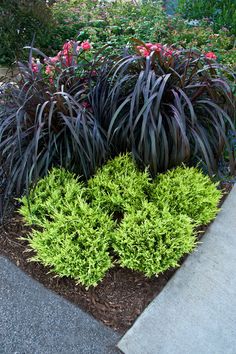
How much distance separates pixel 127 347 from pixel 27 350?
1.68ft

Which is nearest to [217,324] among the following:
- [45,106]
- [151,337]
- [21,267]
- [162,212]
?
[151,337]

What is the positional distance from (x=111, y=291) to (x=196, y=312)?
19.6 inches

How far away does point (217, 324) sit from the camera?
Answer: 1936 millimetres

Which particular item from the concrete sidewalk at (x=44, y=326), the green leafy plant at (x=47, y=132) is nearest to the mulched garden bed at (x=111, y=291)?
the concrete sidewalk at (x=44, y=326)

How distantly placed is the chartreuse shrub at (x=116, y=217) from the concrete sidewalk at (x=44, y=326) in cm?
18

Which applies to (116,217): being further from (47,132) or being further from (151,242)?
(47,132)

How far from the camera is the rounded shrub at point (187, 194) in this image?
2318 millimetres

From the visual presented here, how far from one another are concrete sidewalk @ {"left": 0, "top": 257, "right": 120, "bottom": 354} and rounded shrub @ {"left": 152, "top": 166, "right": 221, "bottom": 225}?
837 millimetres

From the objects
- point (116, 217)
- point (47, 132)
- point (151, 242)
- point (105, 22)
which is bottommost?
point (116, 217)

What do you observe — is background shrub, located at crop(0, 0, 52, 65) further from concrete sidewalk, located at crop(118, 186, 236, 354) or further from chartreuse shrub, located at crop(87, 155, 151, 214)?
concrete sidewalk, located at crop(118, 186, 236, 354)

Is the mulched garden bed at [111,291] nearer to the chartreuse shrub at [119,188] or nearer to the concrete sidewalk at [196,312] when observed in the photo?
the concrete sidewalk at [196,312]

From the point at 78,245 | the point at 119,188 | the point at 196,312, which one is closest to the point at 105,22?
the point at 119,188

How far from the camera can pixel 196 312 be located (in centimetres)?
199

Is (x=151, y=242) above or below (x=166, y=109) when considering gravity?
below
